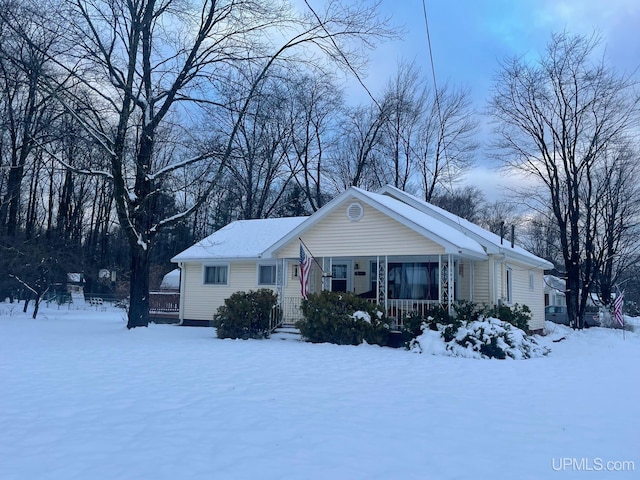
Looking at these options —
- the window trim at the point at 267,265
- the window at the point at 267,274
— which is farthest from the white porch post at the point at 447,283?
the window at the point at 267,274

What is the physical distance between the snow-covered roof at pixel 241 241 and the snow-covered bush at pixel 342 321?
15.3 ft

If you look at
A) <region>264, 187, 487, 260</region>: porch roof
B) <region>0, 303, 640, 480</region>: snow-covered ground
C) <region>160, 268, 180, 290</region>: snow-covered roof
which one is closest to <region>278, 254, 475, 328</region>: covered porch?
<region>264, 187, 487, 260</region>: porch roof

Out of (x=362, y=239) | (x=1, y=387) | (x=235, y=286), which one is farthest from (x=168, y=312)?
(x=1, y=387)

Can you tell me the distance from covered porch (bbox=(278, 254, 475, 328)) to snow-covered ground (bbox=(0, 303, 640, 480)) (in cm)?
444

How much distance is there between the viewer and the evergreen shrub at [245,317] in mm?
15461

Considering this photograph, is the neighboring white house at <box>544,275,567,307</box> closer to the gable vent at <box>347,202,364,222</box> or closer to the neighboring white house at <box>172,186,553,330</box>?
the neighboring white house at <box>172,186,553,330</box>

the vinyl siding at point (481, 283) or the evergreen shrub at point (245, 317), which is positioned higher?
the vinyl siding at point (481, 283)

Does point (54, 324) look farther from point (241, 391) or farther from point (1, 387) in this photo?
point (241, 391)

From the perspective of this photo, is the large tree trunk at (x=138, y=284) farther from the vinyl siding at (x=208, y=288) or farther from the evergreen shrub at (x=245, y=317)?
the vinyl siding at (x=208, y=288)

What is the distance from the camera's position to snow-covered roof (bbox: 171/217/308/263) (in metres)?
20.2

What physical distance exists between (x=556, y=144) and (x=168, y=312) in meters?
21.5

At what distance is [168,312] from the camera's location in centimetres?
2323
